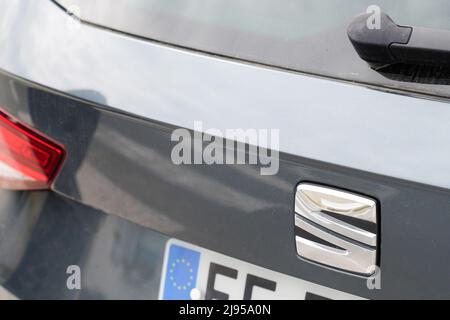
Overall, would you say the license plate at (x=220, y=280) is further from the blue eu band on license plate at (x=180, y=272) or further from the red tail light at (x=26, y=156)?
the red tail light at (x=26, y=156)

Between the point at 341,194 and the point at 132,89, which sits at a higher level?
the point at 132,89

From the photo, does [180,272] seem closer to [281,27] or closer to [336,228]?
[336,228]

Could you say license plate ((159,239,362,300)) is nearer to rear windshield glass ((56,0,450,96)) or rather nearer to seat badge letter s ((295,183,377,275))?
seat badge letter s ((295,183,377,275))

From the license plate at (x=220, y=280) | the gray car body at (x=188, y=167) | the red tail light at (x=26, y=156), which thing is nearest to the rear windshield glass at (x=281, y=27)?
the gray car body at (x=188, y=167)

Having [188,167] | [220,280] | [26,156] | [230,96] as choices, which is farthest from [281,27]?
[26,156]

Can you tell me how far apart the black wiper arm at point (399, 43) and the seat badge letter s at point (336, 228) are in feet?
0.89

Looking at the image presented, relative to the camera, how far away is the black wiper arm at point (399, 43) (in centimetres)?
117

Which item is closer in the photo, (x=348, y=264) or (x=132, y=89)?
(x=348, y=264)

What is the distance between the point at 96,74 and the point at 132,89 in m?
0.10

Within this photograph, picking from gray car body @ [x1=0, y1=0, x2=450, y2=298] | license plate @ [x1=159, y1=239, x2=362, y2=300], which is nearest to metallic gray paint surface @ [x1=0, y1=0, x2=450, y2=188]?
gray car body @ [x1=0, y1=0, x2=450, y2=298]

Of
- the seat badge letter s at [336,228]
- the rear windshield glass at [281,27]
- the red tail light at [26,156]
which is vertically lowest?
the seat badge letter s at [336,228]

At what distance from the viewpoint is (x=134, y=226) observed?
1452 mm
